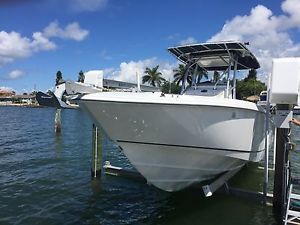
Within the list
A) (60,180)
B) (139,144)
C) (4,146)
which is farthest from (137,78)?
(4,146)

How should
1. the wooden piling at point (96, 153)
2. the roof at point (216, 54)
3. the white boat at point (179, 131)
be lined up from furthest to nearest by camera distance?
the wooden piling at point (96, 153)
the roof at point (216, 54)
the white boat at point (179, 131)

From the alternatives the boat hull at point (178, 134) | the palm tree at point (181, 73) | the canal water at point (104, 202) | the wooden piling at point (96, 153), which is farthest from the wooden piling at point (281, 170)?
the wooden piling at point (96, 153)

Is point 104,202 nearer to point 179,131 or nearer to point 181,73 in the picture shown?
point 179,131

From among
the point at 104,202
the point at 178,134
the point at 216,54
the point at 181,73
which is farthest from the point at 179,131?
the point at 181,73

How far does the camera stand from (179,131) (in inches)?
307

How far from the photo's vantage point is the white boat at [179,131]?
24.8ft

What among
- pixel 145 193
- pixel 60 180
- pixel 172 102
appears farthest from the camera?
pixel 60 180

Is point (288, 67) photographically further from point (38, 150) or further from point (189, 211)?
point (38, 150)

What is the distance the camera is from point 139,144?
324 inches

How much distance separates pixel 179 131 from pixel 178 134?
87mm

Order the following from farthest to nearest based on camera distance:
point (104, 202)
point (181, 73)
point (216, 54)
Result: point (181, 73)
point (216, 54)
point (104, 202)

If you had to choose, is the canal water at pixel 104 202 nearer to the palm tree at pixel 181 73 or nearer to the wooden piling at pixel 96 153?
the wooden piling at pixel 96 153

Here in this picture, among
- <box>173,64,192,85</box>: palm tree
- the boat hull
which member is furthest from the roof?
the boat hull

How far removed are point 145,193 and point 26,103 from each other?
163362mm
